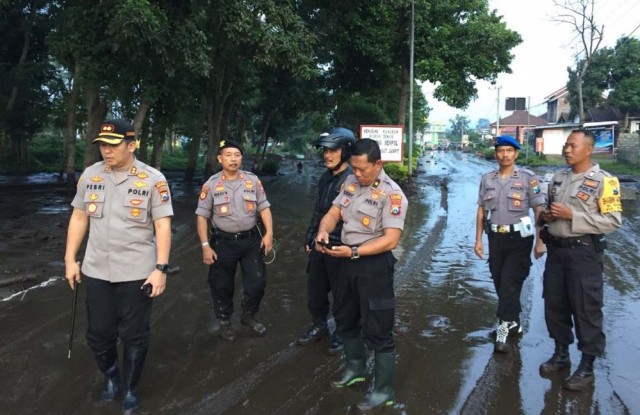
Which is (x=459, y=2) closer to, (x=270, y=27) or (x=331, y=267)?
(x=270, y=27)

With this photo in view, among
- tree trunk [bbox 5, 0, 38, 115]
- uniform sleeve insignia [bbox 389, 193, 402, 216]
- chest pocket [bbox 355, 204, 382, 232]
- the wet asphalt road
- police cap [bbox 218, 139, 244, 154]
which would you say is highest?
tree trunk [bbox 5, 0, 38, 115]

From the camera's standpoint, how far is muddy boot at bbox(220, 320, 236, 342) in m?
4.45

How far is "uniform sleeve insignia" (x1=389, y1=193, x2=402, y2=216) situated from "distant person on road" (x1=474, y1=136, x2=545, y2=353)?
1429 millimetres

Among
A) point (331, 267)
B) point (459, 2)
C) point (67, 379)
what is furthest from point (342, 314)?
point (459, 2)

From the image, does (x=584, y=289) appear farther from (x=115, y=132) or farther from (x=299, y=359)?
(x=115, y=132)

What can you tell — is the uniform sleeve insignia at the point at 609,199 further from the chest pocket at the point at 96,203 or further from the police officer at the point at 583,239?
the chest pocket at the point at 96,203

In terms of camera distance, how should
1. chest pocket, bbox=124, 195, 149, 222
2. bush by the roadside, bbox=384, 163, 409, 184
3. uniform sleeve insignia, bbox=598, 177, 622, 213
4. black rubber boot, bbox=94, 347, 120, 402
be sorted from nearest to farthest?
1. chest pocket, bbox=124, 195, 149, 222
2. black rubber boot, bbox=94, 347, 120, 402
3. uniform sleeve insignia, bbox=598, 177, 622, 213
4. bush by the roadside, bbox=384, 163, 409, 184

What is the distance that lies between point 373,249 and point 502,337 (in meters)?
1.82

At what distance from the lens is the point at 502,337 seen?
424 centimetres

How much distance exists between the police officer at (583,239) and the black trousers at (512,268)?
0.40 meters

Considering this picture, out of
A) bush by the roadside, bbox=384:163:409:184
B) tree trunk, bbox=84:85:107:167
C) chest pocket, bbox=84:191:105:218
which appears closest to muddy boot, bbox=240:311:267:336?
chest pocket, bbox=84:191:105:218

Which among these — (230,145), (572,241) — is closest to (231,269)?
(230,145)

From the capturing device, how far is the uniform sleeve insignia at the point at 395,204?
3199 mm

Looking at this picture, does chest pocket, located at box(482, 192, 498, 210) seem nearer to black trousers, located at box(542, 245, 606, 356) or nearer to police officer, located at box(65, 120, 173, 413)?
black trousers, located at box(542, 245, 606, 356)
